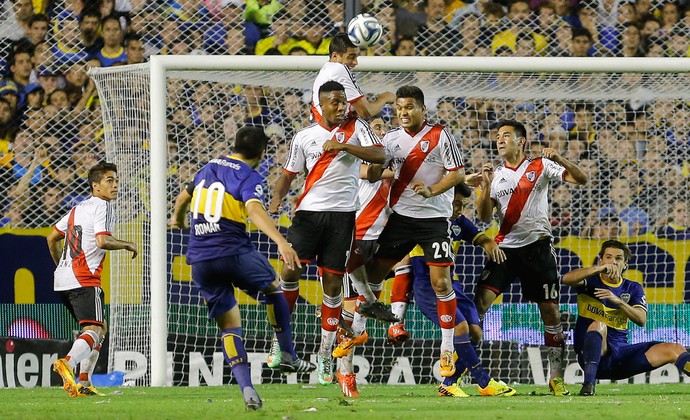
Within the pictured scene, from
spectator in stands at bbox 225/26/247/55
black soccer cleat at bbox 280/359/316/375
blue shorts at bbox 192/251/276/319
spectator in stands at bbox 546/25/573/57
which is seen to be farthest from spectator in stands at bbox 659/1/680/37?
blue shorts at bbox 192/251/276/319

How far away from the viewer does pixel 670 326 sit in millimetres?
12031

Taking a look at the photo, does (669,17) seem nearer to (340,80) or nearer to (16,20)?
(340,80)

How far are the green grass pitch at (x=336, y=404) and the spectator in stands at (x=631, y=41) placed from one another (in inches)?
227

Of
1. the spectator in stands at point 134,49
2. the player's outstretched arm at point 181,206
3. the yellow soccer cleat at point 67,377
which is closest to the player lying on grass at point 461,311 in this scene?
the player's outstretched arm at point 181,206

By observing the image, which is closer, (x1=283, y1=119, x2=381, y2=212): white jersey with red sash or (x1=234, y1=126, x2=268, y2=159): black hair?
(x1=234, y1=126, x2=268, y2=159): black hair

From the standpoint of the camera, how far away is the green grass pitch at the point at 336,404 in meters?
6.77

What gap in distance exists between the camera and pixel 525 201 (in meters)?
9.68

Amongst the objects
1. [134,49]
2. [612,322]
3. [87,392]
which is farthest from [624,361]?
[134,49]

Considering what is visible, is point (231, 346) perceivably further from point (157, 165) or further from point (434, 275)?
point (157, 165)

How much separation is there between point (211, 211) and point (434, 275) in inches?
93.9

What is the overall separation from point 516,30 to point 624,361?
6372 mm

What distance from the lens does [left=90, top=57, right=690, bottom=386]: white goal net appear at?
36.9 ft

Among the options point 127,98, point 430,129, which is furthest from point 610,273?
point 127,98

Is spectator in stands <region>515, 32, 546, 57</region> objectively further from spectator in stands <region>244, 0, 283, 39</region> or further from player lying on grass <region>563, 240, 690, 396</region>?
player lying on grass <region>563, 240, 690, 396</region>
